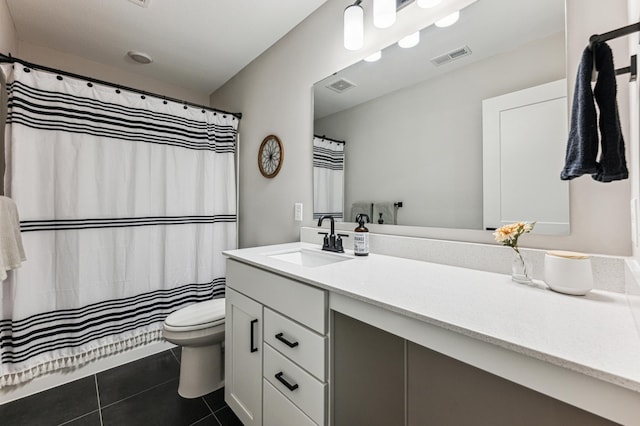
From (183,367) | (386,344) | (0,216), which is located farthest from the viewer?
(183,367)

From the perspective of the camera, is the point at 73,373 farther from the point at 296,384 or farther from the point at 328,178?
the point at 328,178

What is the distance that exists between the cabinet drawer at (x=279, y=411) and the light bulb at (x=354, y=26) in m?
1.69

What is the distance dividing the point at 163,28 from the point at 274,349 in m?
2.22

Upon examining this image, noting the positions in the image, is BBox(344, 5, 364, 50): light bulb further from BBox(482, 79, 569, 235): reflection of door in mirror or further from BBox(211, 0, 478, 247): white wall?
BBox(482, 79, 569, 235): reflection of door in mirror

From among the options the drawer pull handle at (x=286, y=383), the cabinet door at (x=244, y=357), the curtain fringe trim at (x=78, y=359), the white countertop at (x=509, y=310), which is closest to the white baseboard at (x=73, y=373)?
the curtain fringe trim at (x=78, y=359)

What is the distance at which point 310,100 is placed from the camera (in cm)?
181

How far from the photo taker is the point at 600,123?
2.02 ft

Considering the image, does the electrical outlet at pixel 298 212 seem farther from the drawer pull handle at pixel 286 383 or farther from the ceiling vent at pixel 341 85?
the drawer pull handle at pixel 286 383

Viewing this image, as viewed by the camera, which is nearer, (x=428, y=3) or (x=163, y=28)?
(x=428, y=3)

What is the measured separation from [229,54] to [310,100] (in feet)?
3.23

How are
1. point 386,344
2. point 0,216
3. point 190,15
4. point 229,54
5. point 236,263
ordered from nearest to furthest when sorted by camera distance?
point 386,344 < point 0,216 < point 236,263 < point 190,15 < point 229,54

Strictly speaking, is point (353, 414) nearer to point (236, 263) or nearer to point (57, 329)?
point (236, 263)

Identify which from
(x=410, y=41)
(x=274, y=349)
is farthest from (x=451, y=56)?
(x=274, y=349)

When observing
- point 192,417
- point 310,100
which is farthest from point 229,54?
point 192,417
